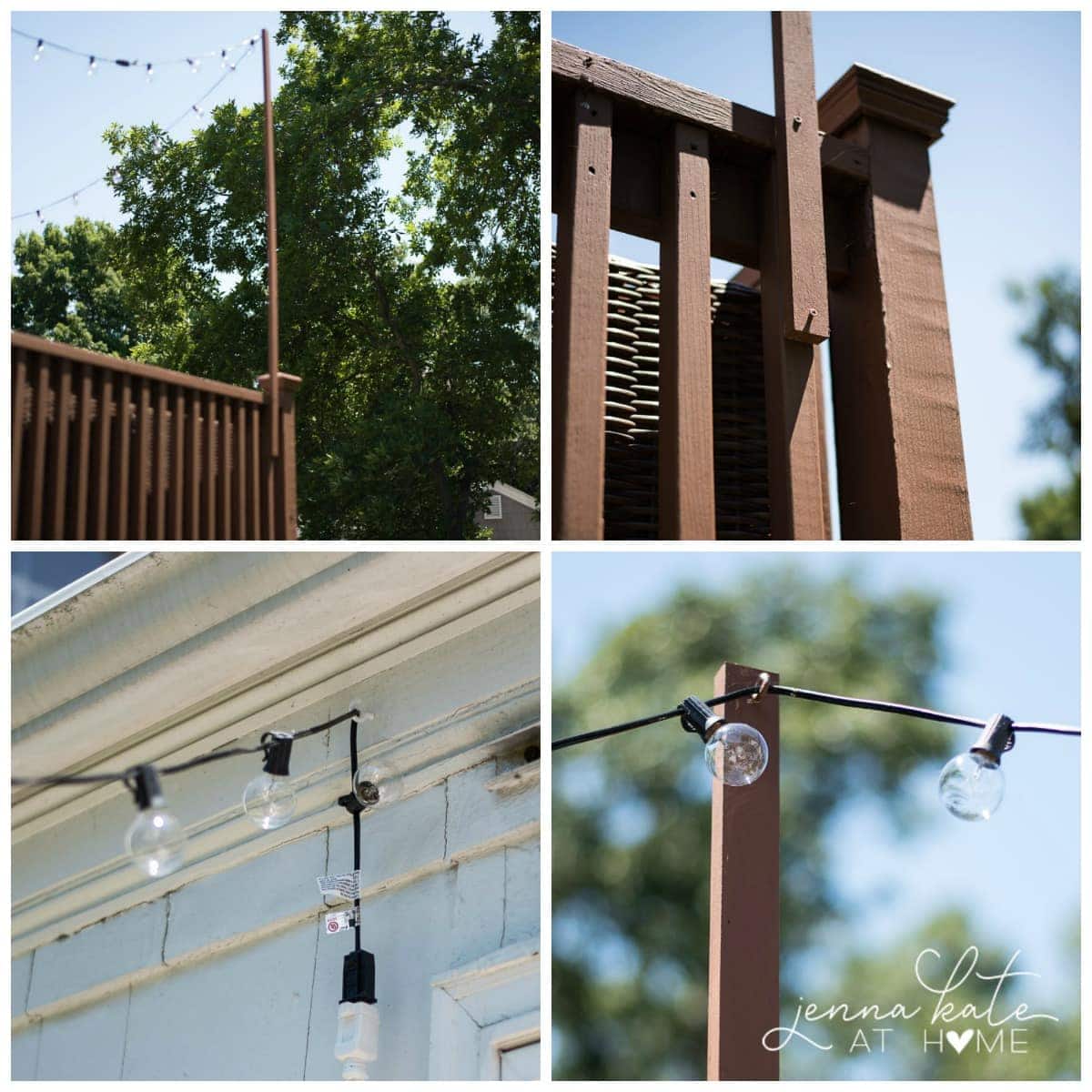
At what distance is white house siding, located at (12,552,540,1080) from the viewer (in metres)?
1.56

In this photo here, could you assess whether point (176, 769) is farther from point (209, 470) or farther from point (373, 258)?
point (373, 258)

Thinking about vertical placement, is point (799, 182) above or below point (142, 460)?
above

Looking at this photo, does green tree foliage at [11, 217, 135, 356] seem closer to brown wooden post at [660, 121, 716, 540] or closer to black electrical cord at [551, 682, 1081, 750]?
brown wooden post at [660, 121, 716, 540]

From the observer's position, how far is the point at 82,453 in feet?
6.51

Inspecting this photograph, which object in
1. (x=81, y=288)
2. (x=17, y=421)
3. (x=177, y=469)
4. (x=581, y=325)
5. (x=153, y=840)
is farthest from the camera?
(x=81, y=288)

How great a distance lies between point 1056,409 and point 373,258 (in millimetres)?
3756

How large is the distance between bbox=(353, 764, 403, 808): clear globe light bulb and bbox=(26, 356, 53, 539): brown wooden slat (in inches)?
28.3

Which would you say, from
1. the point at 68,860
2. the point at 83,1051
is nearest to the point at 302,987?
the point at 83,1051

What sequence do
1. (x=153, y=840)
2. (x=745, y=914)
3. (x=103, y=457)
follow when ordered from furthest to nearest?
(x=103, y=457), (x=745, y=914), (x=153, y=840)

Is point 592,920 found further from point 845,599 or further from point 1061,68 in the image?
point 1061,68

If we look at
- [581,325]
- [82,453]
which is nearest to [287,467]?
[82,453]

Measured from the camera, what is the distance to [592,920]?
671cm

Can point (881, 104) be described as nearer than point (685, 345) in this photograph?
No

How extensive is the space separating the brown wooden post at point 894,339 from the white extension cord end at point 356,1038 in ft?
3.31
